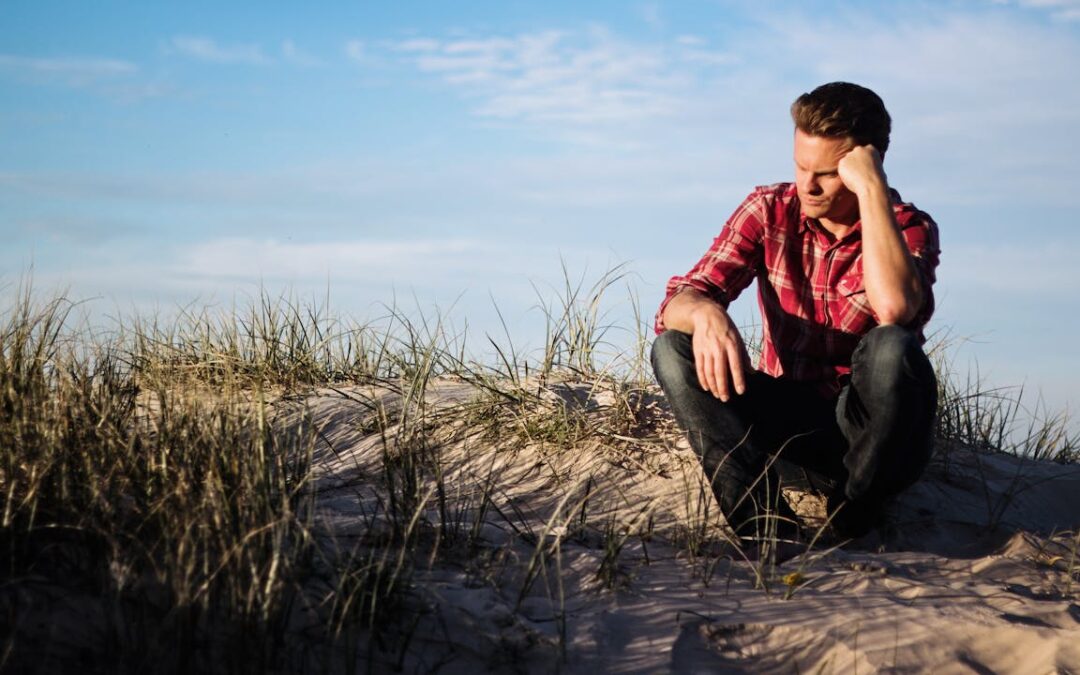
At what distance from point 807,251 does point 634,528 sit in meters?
1.16

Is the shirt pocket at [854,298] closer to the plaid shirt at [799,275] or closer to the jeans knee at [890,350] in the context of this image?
the plaid shirt at [799,275]

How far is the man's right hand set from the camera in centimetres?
339

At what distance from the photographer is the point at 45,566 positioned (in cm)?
264

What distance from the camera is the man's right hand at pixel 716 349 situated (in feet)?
11.1

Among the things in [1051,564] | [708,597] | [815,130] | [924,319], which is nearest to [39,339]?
[708,597]

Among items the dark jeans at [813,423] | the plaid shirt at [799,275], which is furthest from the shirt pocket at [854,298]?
the dark jeans at [813,423]

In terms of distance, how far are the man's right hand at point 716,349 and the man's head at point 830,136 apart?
55 centimetres

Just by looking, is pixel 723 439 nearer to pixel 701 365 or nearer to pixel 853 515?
pixel 701 365

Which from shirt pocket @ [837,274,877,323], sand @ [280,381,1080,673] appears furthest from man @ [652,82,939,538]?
sand @ [280,381,1080,673]

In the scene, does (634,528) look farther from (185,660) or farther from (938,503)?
(185,660)

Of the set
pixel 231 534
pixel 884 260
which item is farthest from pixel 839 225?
pixel 231 534

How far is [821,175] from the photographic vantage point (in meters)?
3.70

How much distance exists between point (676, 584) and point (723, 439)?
0.62 meters

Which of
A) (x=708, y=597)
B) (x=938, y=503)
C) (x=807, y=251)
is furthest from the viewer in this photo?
(x=938, y=503)
